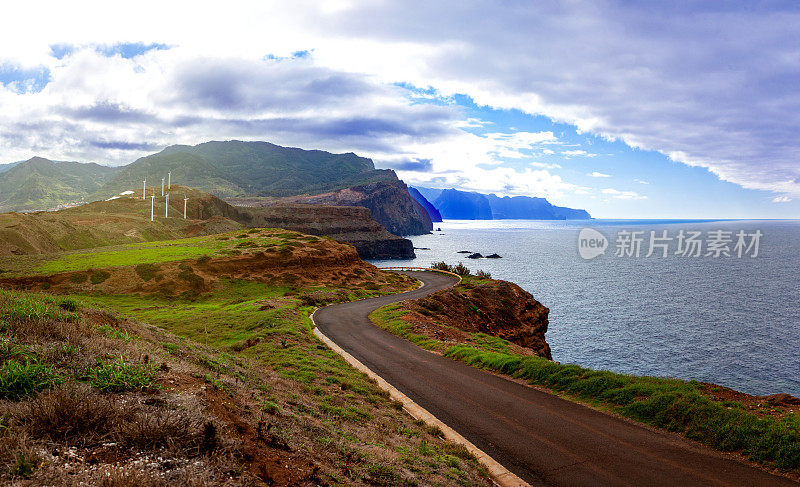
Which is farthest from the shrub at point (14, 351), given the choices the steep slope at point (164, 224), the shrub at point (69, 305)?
the steep slope at point (164, 224)

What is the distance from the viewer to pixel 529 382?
18.1 meters

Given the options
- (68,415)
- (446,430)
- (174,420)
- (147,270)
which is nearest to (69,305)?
(68,415)

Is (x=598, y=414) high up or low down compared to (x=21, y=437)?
down

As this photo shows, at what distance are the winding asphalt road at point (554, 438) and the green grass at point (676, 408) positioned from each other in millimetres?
537

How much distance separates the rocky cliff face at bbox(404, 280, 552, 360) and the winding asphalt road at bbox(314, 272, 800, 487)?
16890 mm

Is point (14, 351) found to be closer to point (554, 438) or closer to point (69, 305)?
point (69, 305)

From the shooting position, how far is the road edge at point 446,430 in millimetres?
10180

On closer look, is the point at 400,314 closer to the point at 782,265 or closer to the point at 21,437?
the point at 21,437

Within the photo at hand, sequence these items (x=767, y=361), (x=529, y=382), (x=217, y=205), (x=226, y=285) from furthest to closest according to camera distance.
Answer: (x=217, y=205)
(x=226, y=285)
(x=767, y=361)
(x=529, y=382)

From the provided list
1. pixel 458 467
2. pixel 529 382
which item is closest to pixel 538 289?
pixel 529 382

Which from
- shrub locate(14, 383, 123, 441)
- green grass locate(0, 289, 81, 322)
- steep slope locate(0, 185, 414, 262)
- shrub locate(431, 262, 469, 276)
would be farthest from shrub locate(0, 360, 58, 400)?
shrub locate(431, 262, 469, 276)

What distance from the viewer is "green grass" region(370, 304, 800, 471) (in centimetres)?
1059

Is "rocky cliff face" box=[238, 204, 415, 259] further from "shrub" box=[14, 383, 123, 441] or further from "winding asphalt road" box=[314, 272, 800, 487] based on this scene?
"shrub" box=[14, 383, 123, 441]

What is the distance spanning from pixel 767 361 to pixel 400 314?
41043 mm
